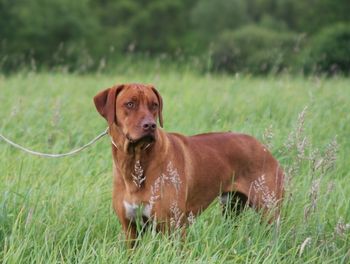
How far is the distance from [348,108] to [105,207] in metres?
4.69

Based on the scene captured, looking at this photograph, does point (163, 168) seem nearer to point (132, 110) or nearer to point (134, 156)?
point (134, 156)

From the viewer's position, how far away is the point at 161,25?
62.2 metres

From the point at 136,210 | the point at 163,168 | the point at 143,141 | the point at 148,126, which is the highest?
the point at 148,126

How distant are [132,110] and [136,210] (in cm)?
72

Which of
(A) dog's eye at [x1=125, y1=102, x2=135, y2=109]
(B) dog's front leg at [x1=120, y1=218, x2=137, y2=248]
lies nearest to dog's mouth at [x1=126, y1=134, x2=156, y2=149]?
(A) dog's eye at [x1=125, y1=102, x2=135, y2=109]

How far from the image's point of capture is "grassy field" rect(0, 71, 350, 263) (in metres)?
4.49

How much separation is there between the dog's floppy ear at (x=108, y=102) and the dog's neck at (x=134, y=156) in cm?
12

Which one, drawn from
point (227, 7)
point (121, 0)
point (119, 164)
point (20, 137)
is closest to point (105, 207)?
point (119, 164)

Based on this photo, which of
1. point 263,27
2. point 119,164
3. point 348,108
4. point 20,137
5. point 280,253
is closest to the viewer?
point 280,253

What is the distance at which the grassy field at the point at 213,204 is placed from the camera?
4492 mm

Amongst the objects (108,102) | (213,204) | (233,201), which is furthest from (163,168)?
(233,201)

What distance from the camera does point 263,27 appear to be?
5075cm

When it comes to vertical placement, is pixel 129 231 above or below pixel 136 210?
below

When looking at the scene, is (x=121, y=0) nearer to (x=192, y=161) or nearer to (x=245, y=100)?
(x=245, y=100)
